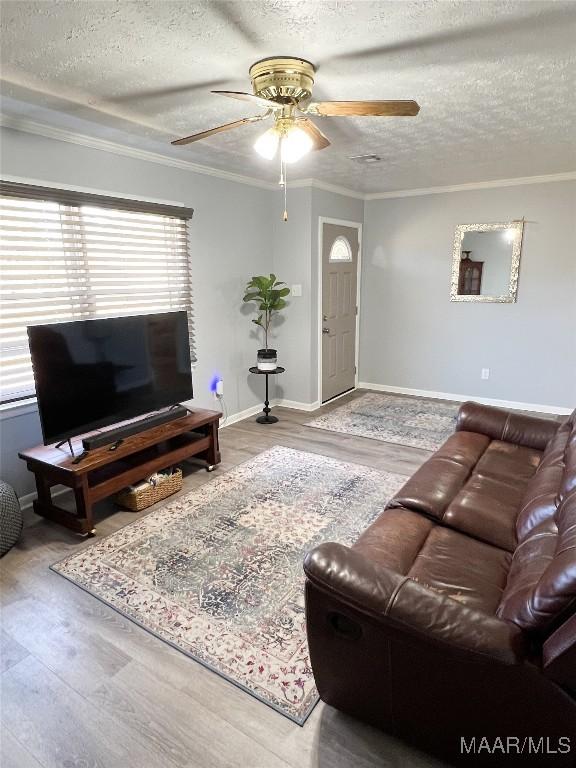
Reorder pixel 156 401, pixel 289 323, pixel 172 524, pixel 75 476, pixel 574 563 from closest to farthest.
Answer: pixel 574 563
pixel 75 476
pixel 172 524
pixel 156 401
pixel 289 323

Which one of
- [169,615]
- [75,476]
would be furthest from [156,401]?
[169,615]

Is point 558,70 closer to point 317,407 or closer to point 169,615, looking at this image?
point 169,615

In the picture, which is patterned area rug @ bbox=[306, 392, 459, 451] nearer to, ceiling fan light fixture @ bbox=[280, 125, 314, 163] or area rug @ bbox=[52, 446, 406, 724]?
area rug @ bbox=[52, 446, 406, 724]

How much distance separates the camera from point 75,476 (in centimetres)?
259

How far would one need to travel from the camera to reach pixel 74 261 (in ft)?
10.3

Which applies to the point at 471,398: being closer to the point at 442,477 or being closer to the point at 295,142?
the point at 442,477

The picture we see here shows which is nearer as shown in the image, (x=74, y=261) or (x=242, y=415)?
(x=74, y=261)

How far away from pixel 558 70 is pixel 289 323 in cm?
333

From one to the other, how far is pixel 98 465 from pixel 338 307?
3534mm

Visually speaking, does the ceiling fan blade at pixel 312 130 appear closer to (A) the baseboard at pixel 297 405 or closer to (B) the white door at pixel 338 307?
(B) the white door at pixel 338 307

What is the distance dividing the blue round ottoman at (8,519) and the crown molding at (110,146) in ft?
7.07

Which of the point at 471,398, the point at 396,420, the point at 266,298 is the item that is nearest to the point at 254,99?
the point at 266,298

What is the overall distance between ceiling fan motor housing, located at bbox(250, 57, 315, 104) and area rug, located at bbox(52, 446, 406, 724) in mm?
2310

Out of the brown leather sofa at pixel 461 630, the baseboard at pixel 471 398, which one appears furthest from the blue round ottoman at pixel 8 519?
the baseboard at pixel 471 398
